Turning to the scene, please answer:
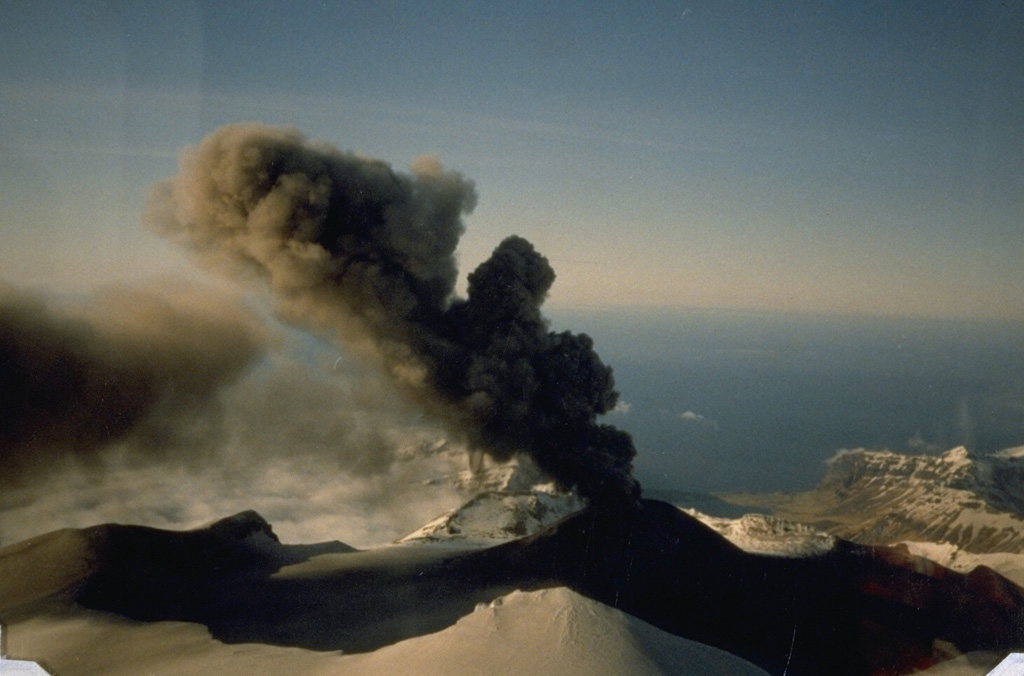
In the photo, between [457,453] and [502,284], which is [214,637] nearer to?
[457,453]

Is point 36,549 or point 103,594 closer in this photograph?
point 103,594

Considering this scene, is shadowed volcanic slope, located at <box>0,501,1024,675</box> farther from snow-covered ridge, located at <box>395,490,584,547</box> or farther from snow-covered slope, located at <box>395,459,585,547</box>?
snow-covered ridge, located at <box>395,490,584,547</box>

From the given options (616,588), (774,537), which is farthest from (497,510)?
(616,588)

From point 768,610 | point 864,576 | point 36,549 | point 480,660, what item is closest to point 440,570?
point 480,660

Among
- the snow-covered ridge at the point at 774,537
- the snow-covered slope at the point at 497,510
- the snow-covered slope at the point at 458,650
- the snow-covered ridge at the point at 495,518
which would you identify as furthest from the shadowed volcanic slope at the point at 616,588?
the snow-covered ridge at the point at 495,518

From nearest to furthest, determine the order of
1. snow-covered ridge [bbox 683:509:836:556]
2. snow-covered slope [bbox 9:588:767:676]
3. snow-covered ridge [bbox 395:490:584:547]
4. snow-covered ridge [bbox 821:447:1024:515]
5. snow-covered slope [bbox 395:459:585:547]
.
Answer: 1. snow-covered slope [bbox 9:588:767:676]
2. snow-covered ridge [bbox 683:509:836:556]
3. snow-covered slope [bbox 395:459:585:547]
4. snow-covered ridge [bbox 395:490:584:547]
5. snow-covered ridge [bbox 821:447:1024:515]

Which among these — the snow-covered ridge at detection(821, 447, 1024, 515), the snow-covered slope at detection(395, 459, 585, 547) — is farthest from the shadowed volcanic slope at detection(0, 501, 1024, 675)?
the snow-covered ridge at detection(821, 447, 1024, 515)

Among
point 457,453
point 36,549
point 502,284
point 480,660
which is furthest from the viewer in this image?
point 457,453
